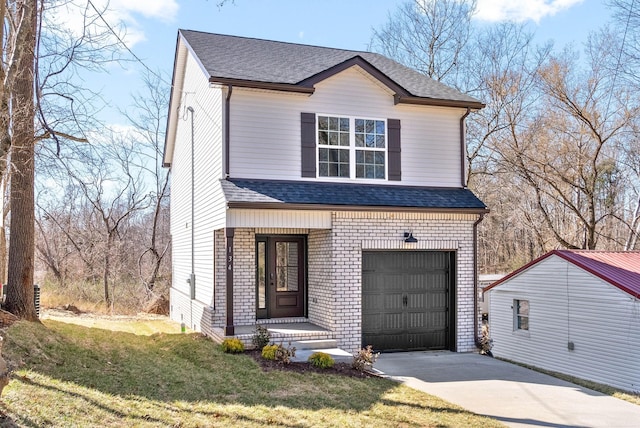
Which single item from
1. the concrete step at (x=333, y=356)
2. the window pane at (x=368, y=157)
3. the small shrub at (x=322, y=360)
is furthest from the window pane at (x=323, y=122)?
the small shrub at (x=322, y=360)

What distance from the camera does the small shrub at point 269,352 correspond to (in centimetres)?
1012

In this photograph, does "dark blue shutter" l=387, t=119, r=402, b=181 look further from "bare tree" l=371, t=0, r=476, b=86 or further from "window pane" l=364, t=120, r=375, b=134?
"bare tree" l=371, t=0, r=476, b=86

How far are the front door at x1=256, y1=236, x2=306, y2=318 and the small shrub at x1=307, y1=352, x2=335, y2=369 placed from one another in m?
3.20

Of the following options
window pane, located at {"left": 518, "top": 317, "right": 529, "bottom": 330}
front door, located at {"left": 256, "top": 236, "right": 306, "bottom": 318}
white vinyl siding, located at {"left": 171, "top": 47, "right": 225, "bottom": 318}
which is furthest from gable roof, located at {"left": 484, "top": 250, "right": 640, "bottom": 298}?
white vinyl siding, located at {"left": 171, "top": 47, "right": 225, "bottom": 318}

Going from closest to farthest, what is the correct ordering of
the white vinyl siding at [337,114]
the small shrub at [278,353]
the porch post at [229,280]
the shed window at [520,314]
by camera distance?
1. the small shrub at [278,353]
2. the porch post at [229,280]
3. the white vinyl siding at [337,114]
4. the shed window at [520,314]

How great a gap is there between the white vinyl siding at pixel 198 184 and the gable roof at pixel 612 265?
7.11m

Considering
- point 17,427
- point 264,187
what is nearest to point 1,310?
point 264,187

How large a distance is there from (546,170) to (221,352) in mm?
14415

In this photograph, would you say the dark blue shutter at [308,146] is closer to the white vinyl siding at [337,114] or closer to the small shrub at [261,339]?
the white vinyl siding at [337,114]

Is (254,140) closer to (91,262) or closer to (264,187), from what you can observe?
(264,187)

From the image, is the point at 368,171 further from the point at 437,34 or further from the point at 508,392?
the point at 437,34

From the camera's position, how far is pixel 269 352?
10.2m

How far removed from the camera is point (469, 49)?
80.8 feet

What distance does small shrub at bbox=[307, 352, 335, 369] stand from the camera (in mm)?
9898
